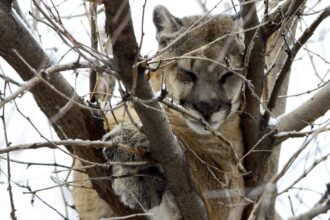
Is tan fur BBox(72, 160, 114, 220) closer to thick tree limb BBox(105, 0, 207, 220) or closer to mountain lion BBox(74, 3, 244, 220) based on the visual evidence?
mountain lion BBox(74, 3, 244, 220)

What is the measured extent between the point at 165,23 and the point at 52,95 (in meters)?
1.99

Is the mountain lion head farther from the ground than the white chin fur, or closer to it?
farther from the ground

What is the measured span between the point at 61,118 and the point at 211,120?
1396 mm

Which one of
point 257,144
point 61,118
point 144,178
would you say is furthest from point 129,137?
point 257,144

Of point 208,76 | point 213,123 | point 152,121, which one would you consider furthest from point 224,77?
point 152,121

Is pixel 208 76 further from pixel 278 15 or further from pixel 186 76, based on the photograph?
pixel 278 15

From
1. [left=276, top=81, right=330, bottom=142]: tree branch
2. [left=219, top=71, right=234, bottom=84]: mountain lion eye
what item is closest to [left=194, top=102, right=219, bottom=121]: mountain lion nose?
[left=219, top=71, right=234, bottom=84]: mountain lion eye

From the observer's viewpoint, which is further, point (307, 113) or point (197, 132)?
point (197, 132)

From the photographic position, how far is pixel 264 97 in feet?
19.7

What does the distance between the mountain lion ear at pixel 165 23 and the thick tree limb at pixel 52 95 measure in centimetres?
167

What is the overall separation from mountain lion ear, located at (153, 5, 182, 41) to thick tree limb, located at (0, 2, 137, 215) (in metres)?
1.67

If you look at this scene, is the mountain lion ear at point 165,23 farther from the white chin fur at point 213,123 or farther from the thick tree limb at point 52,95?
the thick tree limb at point 52,95

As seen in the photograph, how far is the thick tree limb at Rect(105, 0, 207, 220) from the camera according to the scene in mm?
3531

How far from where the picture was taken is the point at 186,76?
6.00 meters
